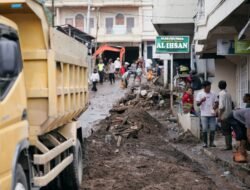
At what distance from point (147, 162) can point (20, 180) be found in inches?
260

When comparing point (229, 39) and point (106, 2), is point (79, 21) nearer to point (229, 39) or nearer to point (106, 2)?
point (106, 2)

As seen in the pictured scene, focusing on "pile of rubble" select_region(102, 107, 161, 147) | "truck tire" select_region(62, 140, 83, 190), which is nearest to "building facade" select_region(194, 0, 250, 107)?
"pile of rubble" select_region(102, 107, 161, 147)

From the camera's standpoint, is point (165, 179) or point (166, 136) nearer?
point (165, 179)

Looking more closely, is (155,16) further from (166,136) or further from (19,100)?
(19,100)

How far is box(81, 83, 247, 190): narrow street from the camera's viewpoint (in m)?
10.1

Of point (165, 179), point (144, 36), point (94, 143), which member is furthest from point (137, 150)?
point (144, 36)

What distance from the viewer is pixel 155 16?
30.9 metres

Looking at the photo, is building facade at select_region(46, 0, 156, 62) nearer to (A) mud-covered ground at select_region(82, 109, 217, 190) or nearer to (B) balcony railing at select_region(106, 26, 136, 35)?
(B) balcony railing at select_region(106, 26, 136, 35)

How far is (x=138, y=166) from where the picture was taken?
11.9 metres

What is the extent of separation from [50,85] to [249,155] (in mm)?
6964

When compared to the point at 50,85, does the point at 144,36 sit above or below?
above

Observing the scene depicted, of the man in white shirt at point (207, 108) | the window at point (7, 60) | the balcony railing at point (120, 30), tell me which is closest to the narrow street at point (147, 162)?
the man in white shirt at point (207, 108)

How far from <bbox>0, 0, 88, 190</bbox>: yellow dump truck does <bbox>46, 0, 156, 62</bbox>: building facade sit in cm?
4740

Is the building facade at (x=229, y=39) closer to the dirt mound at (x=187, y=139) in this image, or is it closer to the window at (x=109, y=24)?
the dirt mound at (x=187, y=139)
